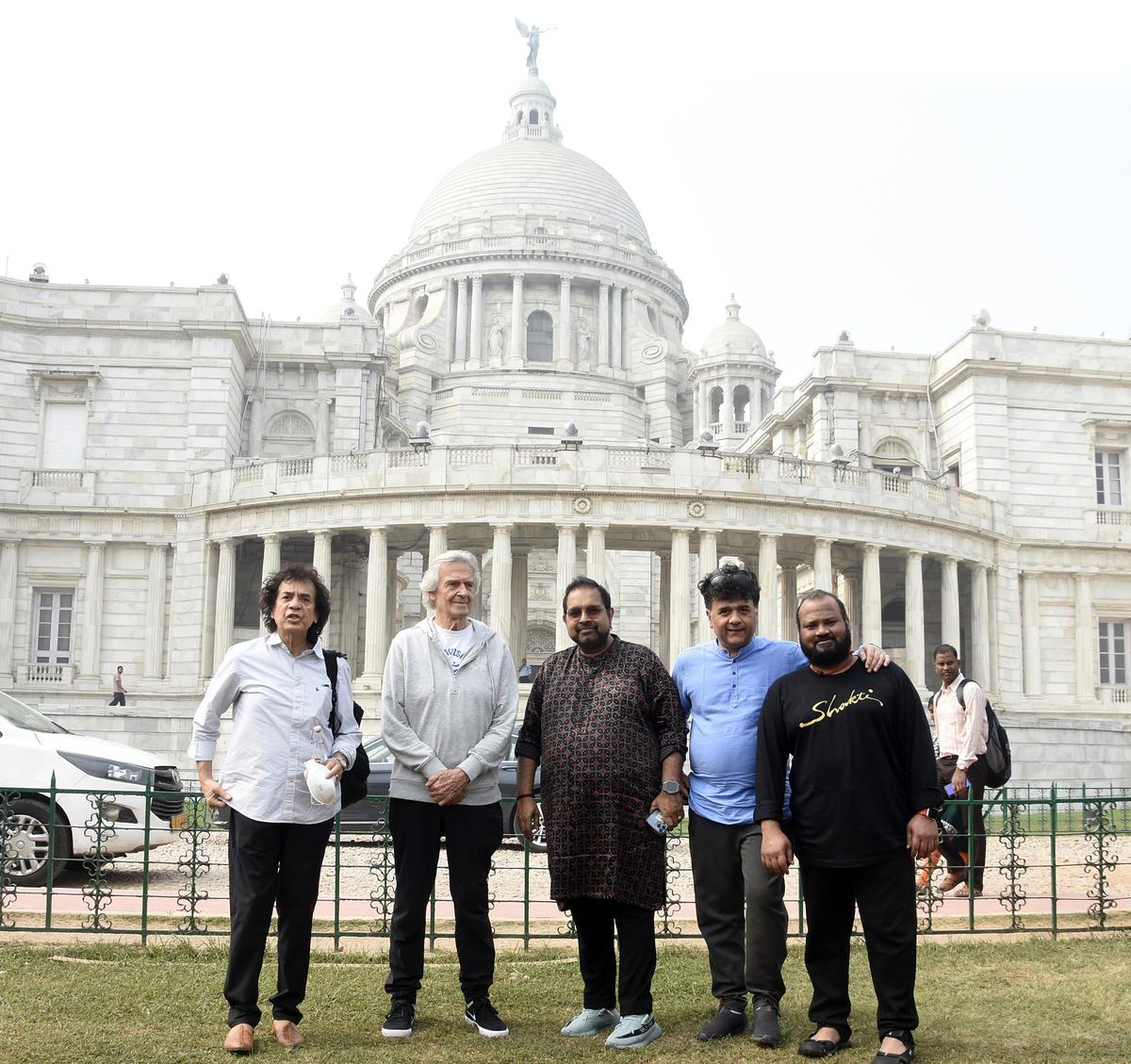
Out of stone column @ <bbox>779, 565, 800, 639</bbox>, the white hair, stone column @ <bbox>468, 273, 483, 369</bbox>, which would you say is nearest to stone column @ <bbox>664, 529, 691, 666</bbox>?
stone column @ <bbox>779, 565, 800, 639</bbox>

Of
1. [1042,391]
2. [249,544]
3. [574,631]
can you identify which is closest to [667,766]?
[574,631]

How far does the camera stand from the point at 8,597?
3816 centimetres

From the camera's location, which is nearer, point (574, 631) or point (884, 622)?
point (574, 631)

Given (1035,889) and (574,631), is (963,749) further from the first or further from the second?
(574,631)

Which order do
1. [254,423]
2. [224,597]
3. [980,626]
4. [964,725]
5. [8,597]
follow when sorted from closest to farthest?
[964,725]
[224,597]
[8,597]
[980,626]
[254,423]

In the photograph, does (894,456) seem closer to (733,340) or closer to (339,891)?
(733,340)

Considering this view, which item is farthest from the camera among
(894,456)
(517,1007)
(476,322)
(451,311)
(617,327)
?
(617,327)

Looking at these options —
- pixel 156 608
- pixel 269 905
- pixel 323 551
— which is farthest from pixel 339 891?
pixel 156 608

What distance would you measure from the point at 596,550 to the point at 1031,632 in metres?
15.4

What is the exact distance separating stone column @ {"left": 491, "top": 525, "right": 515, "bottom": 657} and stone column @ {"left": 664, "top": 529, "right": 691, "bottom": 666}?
14.3ft

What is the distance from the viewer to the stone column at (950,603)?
125ft

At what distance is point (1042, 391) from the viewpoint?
4244cm

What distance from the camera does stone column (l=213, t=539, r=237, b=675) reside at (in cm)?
3653

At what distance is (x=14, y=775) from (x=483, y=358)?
57520mm
